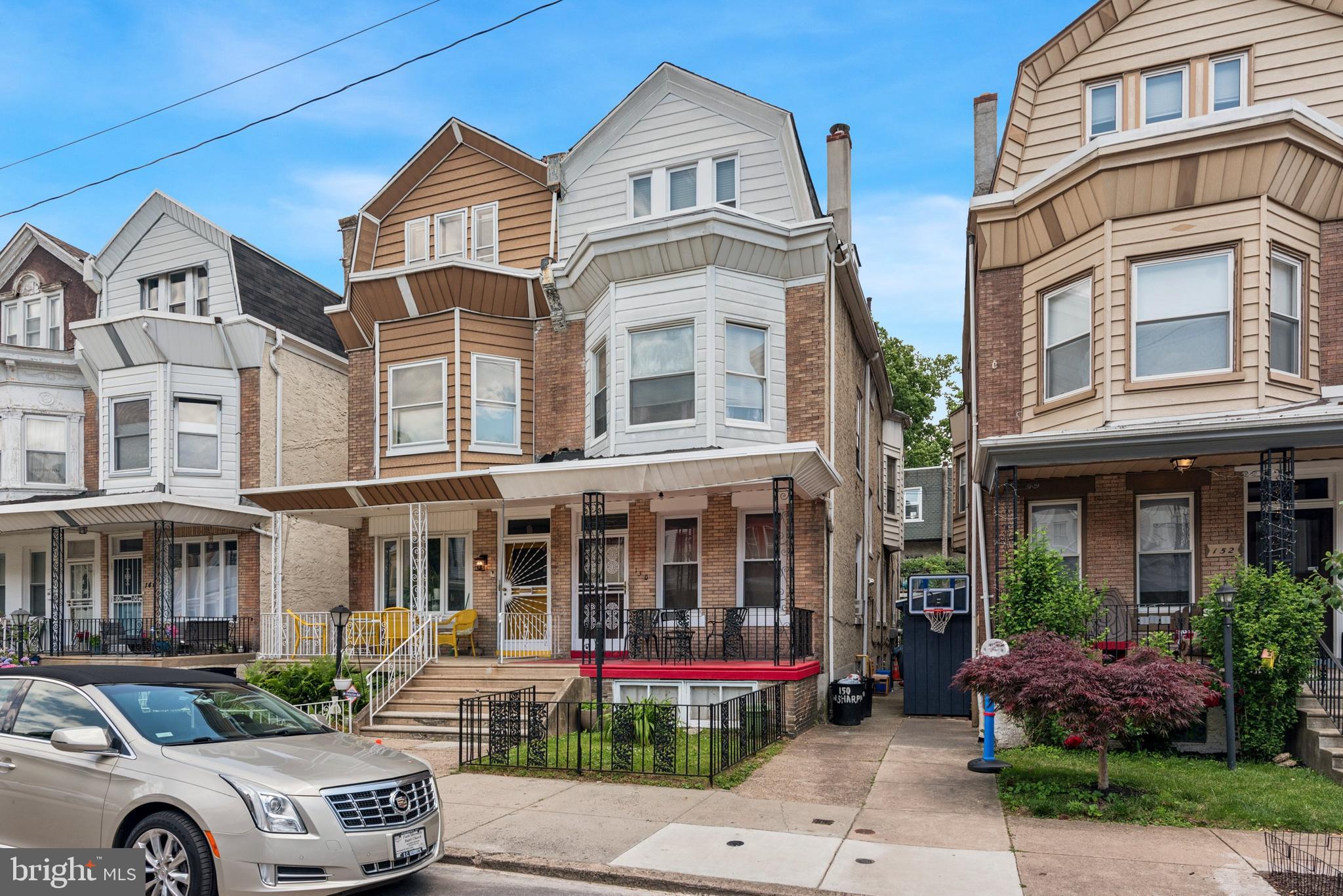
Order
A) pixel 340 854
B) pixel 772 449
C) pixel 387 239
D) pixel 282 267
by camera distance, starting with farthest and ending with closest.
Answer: pixel 282 267
pixel 387 239
pixel 772 449
pixel 340 854

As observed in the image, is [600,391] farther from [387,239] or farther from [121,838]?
[121,838]

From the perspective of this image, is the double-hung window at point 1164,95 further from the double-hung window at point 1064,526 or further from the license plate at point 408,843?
the license plate at point 408,843

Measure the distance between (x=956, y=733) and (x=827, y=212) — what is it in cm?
921

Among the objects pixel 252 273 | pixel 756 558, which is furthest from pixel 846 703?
pixel 252 273

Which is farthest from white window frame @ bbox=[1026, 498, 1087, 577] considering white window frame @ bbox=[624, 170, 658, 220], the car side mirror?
the car side mirror

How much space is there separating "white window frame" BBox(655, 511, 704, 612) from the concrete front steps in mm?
2183

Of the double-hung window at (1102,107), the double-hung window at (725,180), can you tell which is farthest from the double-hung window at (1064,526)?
the double-hung window at (725,180)

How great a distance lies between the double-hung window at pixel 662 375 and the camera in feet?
52.5

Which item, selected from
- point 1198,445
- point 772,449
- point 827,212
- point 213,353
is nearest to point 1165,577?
point 1198,445

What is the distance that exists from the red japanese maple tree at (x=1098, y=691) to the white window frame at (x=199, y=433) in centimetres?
1736

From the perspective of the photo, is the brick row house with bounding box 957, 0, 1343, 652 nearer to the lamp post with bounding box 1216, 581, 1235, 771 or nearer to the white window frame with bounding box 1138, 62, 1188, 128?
the white window frame with bounding box 1138, 62, 1188, 128

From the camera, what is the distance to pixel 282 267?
23.8m

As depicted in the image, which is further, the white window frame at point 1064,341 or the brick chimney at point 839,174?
the brick chimney at point 839,174

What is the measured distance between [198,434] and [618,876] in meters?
17.4
